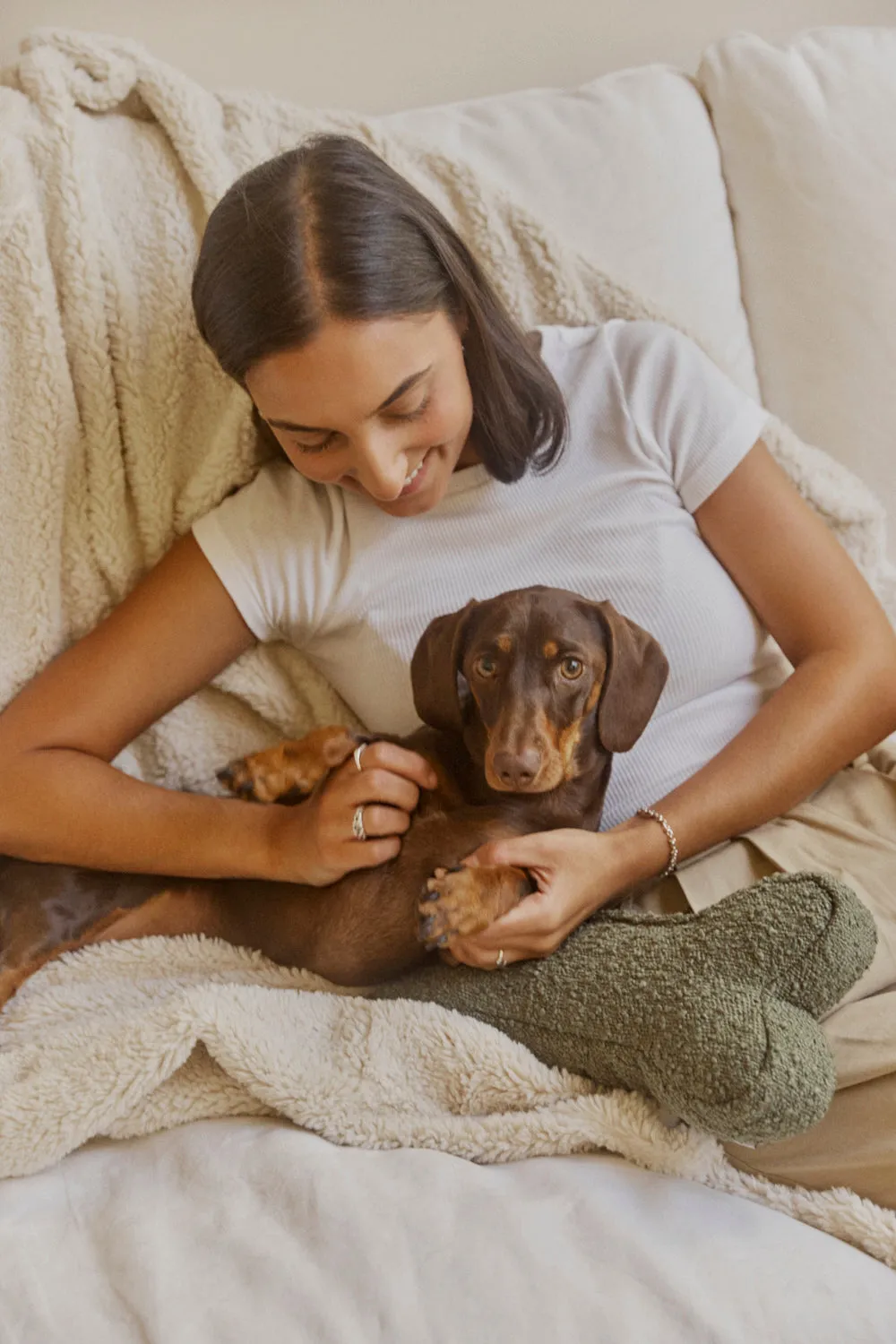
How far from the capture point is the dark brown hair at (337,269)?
1.25m

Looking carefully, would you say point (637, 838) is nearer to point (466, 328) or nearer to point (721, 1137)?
point (721, 1137)

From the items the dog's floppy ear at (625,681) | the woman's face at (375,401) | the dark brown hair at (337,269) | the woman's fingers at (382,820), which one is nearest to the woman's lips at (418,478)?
the woman's face at (375,401)

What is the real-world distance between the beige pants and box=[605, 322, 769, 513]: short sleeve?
412 millimetres

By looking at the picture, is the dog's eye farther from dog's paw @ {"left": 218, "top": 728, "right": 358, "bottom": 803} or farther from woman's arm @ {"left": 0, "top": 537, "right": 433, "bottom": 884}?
dog's paw @ {"left": 218, "top": 728, "right": 358, "bottom": 803}

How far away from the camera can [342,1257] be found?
1082 millimetres

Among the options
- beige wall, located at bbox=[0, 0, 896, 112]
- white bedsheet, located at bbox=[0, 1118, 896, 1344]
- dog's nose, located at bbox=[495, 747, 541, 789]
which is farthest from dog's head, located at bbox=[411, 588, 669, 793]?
beige wall, located at bbox=[0, 0, 896, 112]

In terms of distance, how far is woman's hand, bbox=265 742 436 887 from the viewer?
1.30m

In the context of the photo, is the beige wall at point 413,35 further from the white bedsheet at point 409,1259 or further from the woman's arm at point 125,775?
the white bedsheet at point 409,1259

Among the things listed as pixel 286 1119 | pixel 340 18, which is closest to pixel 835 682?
pixel 286 1119

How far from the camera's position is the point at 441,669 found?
1.31 m

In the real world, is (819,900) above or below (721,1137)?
above

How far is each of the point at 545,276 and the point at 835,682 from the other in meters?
0.69

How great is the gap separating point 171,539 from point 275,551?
0.17 m

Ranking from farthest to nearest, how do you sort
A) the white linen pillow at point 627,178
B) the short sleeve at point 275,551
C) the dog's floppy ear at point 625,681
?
the white linen pillow at point 627,178 → the short sleeve at point 275,551 → the dog's floppy ear at point 625,681
